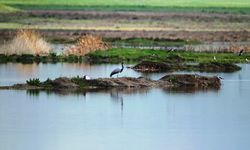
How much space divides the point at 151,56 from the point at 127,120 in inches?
727

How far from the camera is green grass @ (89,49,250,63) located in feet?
161

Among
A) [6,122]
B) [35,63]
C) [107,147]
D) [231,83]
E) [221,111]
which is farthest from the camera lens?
[35,63]

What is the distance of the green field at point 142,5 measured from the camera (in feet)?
400

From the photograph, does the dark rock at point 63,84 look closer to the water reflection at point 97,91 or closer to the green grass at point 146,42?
the water reflection at point 97,91

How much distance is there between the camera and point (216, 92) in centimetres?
3784

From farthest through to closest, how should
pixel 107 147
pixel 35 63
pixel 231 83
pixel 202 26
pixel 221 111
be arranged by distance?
pixel 202 26 → pixel 35 63 → pixel 231 83 → pixel 221 111 → pixel 107 147

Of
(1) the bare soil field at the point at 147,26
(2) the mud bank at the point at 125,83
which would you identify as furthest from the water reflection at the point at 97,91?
(1) the bare soil field at the point at 147,26

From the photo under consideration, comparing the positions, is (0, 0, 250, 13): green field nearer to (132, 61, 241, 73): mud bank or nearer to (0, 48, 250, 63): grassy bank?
(0, 48, 250, 63): grassy bank


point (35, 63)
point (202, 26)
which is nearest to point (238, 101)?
point (35, 63)

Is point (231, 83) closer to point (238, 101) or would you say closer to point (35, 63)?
point (238, 101)

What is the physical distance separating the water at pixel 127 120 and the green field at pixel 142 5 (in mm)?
82027

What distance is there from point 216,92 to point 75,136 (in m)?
11.2

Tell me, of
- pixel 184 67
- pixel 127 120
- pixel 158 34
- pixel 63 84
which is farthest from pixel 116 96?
pixel 158 34

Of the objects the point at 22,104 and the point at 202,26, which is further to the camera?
the point at 202,26
